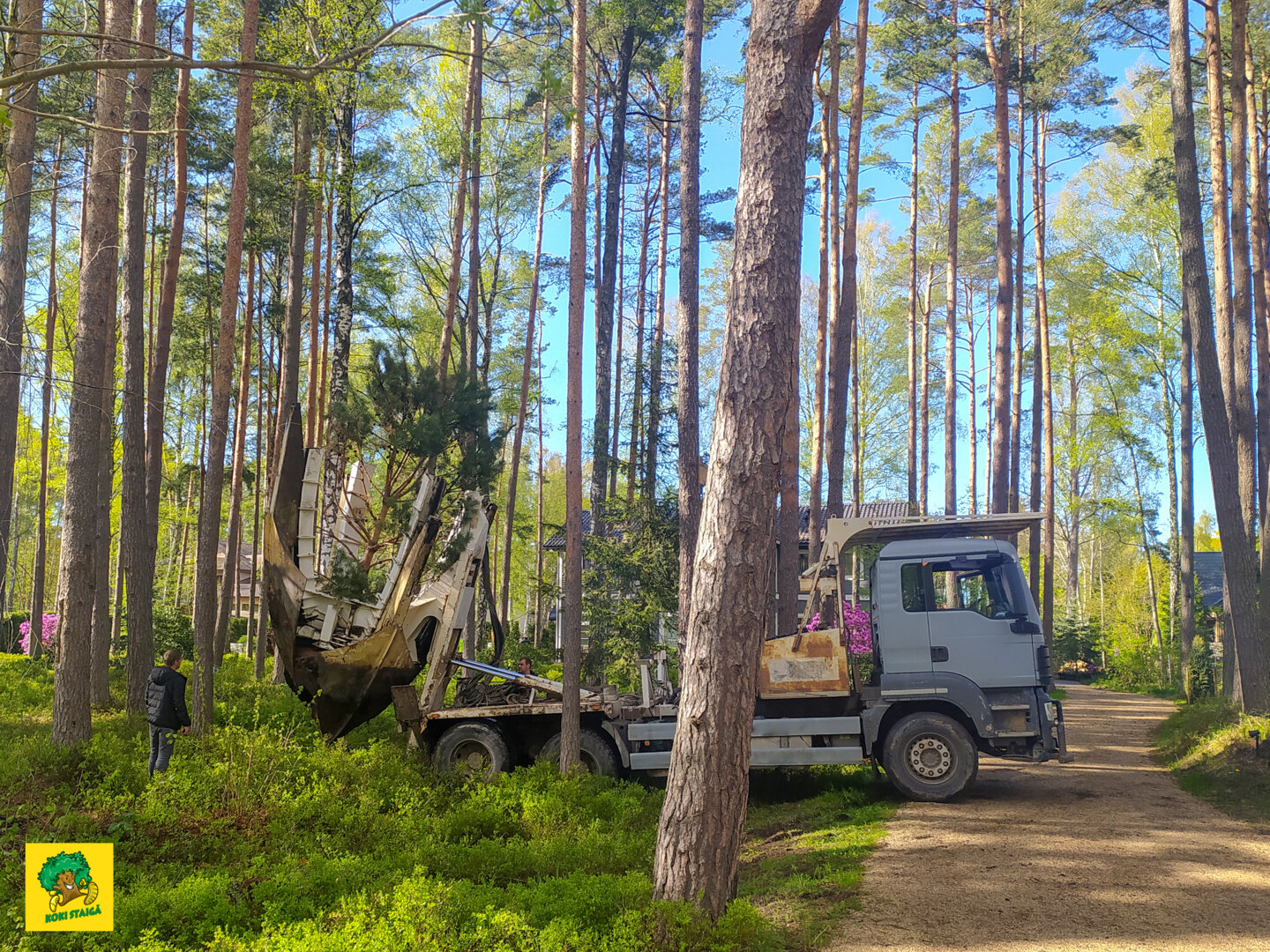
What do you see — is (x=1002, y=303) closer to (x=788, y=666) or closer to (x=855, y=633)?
(x=855, y=633)

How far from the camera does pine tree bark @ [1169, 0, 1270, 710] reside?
11.6 meters

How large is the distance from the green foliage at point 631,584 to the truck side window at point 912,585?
18.2 feet

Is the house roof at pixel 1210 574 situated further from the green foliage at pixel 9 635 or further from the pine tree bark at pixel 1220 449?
the green foliage at pixel 9 635

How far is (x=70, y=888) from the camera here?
5.66 m

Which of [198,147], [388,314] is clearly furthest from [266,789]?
[388,314]

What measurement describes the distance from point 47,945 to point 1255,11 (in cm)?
2596

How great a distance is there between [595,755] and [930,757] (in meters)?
3.76

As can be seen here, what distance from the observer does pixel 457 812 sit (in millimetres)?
8195

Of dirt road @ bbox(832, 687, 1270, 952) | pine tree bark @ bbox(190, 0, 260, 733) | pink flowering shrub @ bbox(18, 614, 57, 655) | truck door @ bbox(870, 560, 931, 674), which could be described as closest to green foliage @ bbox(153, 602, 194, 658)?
pink flowering shrub @ bbox(18, 614, 57, 655)

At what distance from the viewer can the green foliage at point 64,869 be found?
5.74 m

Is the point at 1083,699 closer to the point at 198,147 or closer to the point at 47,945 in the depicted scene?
the point at 47,945

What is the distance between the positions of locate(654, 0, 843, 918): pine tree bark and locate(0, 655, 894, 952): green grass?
0.40 metres

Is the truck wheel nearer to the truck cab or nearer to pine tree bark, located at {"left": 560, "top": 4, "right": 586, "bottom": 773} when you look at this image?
pine tree bark, located at {"left": 560, "top": 4, "right": 586, "bottom": 773}

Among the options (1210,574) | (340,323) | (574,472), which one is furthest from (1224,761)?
(1210,574)
